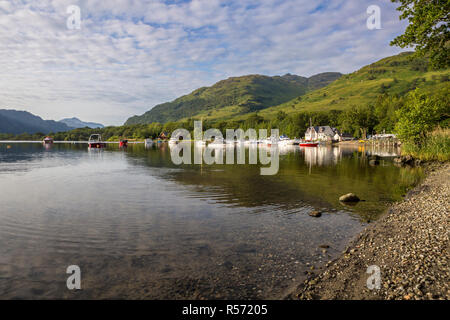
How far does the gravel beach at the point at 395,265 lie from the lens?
24.5ft

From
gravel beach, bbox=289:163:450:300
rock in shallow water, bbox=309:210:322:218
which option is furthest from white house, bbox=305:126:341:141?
gravel beach, bbox=289:163:450:300

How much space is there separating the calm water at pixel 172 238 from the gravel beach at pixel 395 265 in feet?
3.04

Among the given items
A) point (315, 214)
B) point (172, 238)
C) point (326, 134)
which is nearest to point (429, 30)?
point (315, 214)

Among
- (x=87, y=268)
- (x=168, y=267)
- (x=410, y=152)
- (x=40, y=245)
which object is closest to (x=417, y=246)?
(x=168, y=267)

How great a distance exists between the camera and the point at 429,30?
23.7 meters

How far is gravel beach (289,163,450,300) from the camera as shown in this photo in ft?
24.5

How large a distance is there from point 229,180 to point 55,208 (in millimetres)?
18231

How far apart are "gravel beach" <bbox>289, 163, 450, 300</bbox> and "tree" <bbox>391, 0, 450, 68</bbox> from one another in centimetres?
1823

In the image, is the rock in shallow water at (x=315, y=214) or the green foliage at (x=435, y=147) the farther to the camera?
the green foliage at (x=435, y=147)

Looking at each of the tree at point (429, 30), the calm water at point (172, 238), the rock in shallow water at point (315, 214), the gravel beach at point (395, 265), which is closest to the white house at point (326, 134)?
the tree at point (429, 30)

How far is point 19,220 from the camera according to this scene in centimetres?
1622

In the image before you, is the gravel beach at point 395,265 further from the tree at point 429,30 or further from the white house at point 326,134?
the white house at point 326,134

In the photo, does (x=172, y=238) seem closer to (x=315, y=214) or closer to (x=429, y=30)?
(x=315, y=214)

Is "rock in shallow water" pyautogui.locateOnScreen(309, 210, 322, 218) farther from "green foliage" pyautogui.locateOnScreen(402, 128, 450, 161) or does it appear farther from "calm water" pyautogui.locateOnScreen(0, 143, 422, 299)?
"green foliage" pyautogui.locateOnScreen(402, 128, 450, 161)
